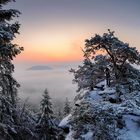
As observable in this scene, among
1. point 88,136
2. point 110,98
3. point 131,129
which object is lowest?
point 88,136

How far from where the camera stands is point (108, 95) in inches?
1142

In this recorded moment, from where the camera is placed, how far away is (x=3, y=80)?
55.1ft

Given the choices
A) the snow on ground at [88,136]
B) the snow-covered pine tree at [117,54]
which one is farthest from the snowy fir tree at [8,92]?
the snow-covered pine tree at [117,54]

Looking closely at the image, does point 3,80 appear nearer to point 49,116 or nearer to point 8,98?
point 8,98

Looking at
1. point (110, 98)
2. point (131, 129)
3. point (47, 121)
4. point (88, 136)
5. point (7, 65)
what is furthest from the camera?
point (47, 121)

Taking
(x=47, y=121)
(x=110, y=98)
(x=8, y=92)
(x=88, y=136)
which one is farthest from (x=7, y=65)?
(x=47, y=121)

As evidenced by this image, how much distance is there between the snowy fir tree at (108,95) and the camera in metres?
21.4

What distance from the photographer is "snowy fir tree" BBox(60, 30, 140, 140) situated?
21.4m

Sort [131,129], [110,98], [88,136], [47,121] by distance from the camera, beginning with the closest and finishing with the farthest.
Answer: [88,136], [131,129], [110,98], [47,121]

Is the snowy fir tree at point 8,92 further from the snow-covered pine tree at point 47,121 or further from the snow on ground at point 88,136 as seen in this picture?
the snow-covered pine tree at point 47,121

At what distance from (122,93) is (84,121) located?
764cm

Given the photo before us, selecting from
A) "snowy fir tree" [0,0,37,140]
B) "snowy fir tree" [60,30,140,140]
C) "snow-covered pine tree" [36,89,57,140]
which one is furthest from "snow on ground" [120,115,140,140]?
"snow-covered pine tree" [36,89,57,140]

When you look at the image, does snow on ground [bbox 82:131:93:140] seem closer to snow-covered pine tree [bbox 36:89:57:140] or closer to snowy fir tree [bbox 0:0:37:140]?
snowy fir tree [bbox 0:0:37:140]

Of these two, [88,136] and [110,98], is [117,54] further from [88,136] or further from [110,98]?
[88,136]
